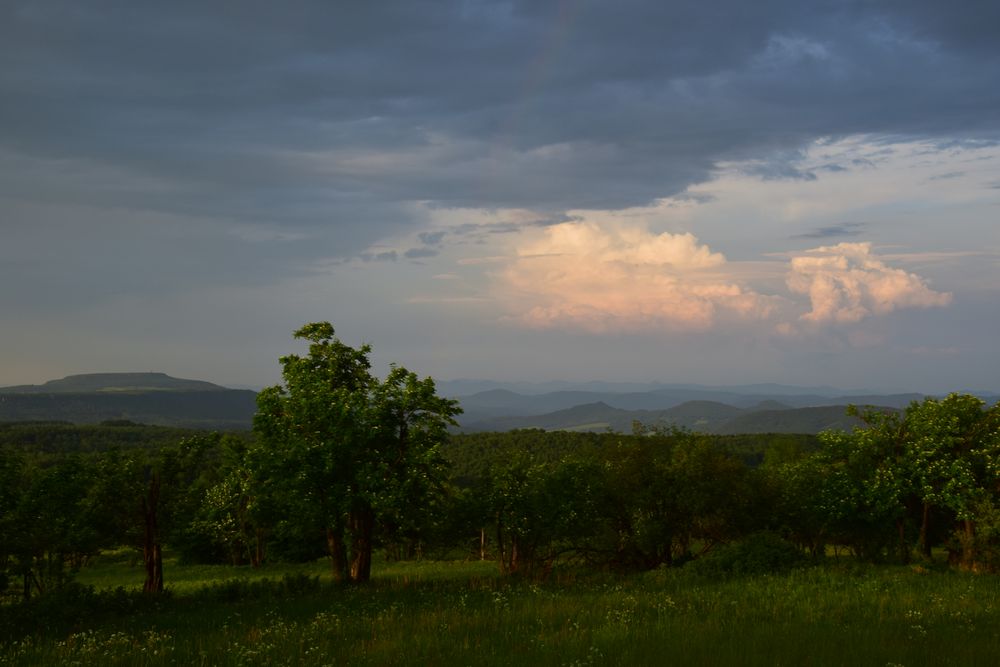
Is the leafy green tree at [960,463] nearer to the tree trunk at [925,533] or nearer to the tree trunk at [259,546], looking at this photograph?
the tree trunk at [925,533]

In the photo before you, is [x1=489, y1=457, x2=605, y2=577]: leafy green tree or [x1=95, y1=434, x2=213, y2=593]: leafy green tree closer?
[x1=95, y1=434, x2=213, y2=593]: leafy green tree

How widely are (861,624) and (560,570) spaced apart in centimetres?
1949

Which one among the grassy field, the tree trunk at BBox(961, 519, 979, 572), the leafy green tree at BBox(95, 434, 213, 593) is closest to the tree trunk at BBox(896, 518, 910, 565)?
the tree trunk at BBox(961, 519, 979, 572)

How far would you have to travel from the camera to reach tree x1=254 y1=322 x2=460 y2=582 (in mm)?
29391

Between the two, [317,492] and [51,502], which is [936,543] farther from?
[51,502]

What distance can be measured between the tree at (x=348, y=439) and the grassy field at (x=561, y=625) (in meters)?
3.94

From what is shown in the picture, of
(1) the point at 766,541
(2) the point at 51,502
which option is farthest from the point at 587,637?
(2) the point at 51,502

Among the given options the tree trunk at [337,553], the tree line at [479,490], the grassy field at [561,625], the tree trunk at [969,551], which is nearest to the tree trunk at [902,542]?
the tree line at [479,490]

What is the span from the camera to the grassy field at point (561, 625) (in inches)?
584

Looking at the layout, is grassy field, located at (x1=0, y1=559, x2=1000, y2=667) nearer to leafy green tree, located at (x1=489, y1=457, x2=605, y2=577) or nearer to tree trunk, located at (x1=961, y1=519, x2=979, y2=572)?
tree trunk, located at (x1=961, y1=519, x2=979, y2=572)

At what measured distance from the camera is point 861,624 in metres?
17.9

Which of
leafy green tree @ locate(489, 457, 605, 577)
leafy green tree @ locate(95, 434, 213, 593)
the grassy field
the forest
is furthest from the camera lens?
leafy green tree @ locate(489, 457, 605, 577)

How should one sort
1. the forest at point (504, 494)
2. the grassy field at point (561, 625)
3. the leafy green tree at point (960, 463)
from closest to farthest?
the grassy field at point (561, 625)
the forest at point (504, 494)
the leafy green tree at point (960, 463)

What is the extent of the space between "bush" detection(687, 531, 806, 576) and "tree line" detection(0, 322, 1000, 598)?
0.99 m
